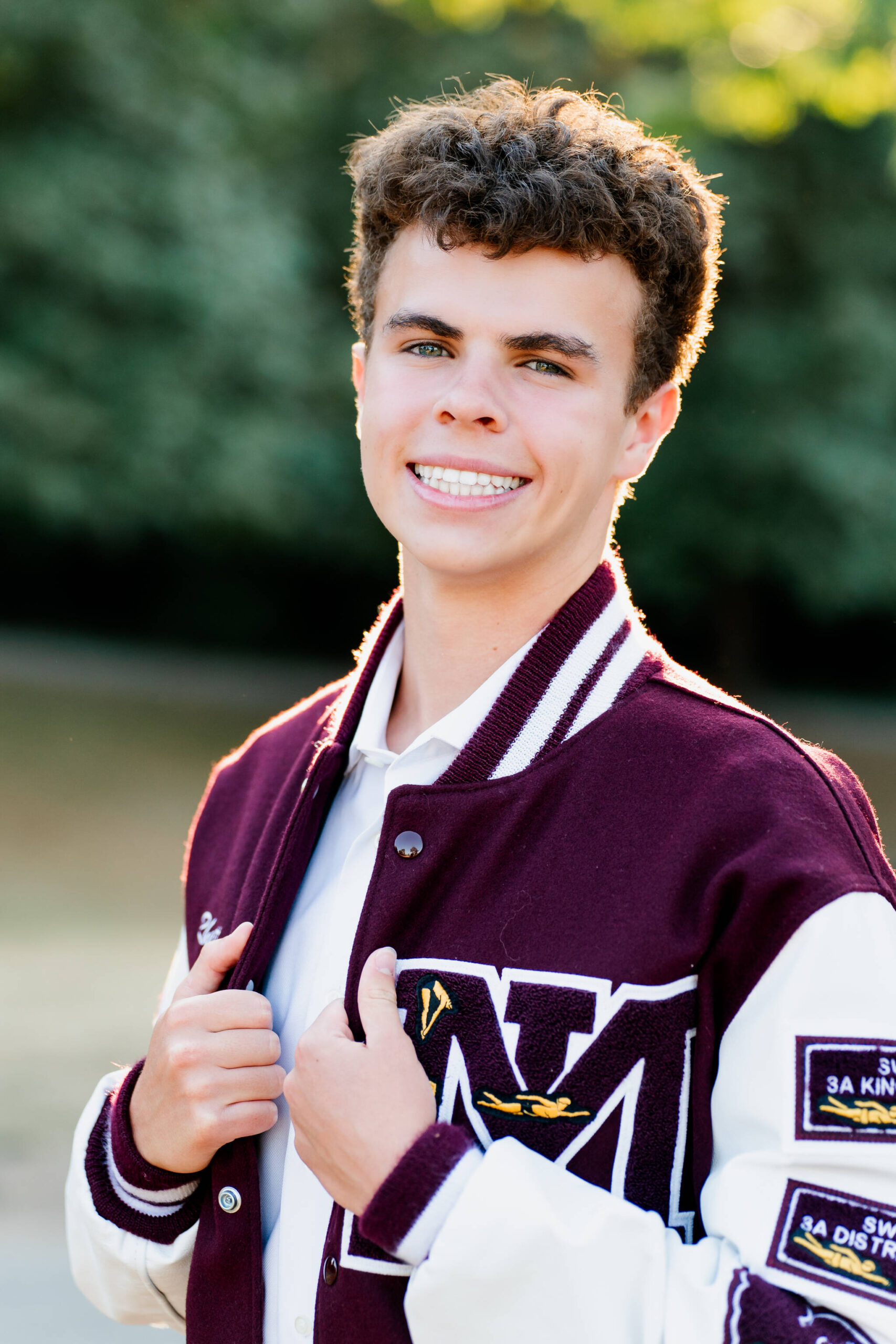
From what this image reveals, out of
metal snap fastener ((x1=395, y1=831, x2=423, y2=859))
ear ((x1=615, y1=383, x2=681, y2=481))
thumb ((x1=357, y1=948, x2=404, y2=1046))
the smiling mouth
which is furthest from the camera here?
ear ((x1=615, y1=383, x2=681, y2=481))

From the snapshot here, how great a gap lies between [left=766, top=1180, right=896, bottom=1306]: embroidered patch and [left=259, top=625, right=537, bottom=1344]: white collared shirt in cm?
61

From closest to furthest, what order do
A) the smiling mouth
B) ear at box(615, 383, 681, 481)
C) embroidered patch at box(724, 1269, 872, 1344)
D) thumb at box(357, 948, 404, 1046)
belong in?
embroidered patch at box(724, 1269, 872, 1344), thumb at box(357, 948, 404, 1046), the smiling mouth, ear at box(615, 383, 681, 481)

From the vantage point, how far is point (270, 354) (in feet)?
52.1

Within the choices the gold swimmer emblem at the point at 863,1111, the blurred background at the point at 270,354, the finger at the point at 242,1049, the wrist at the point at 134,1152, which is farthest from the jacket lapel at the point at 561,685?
the blurred background at the point at 270,354

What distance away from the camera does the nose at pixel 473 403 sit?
5.82ft

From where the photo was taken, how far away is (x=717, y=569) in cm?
1842

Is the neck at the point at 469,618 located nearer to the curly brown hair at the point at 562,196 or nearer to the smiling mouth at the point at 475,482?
the smiling mouth at the point at 475,482

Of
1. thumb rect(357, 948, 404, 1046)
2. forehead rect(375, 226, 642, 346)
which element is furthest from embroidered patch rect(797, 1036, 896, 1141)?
Result: forehead rect(375, 226, 642, 346)

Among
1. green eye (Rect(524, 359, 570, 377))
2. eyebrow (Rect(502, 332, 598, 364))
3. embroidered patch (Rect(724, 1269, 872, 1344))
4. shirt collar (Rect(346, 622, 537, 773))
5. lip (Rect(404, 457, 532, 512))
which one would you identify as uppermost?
eyebrow (Rect(502, 332, 598, 364))

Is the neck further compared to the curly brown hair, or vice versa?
the neck

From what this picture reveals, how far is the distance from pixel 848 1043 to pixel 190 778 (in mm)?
11169

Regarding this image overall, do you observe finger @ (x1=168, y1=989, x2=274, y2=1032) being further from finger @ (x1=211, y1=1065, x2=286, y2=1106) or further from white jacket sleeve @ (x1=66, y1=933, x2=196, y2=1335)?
white jacket sleeve @ (x1=66, y1=933, x2=196, y2=1335)

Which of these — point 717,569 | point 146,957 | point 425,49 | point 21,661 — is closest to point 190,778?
point 146,957

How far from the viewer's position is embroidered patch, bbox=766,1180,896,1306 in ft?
4.56
